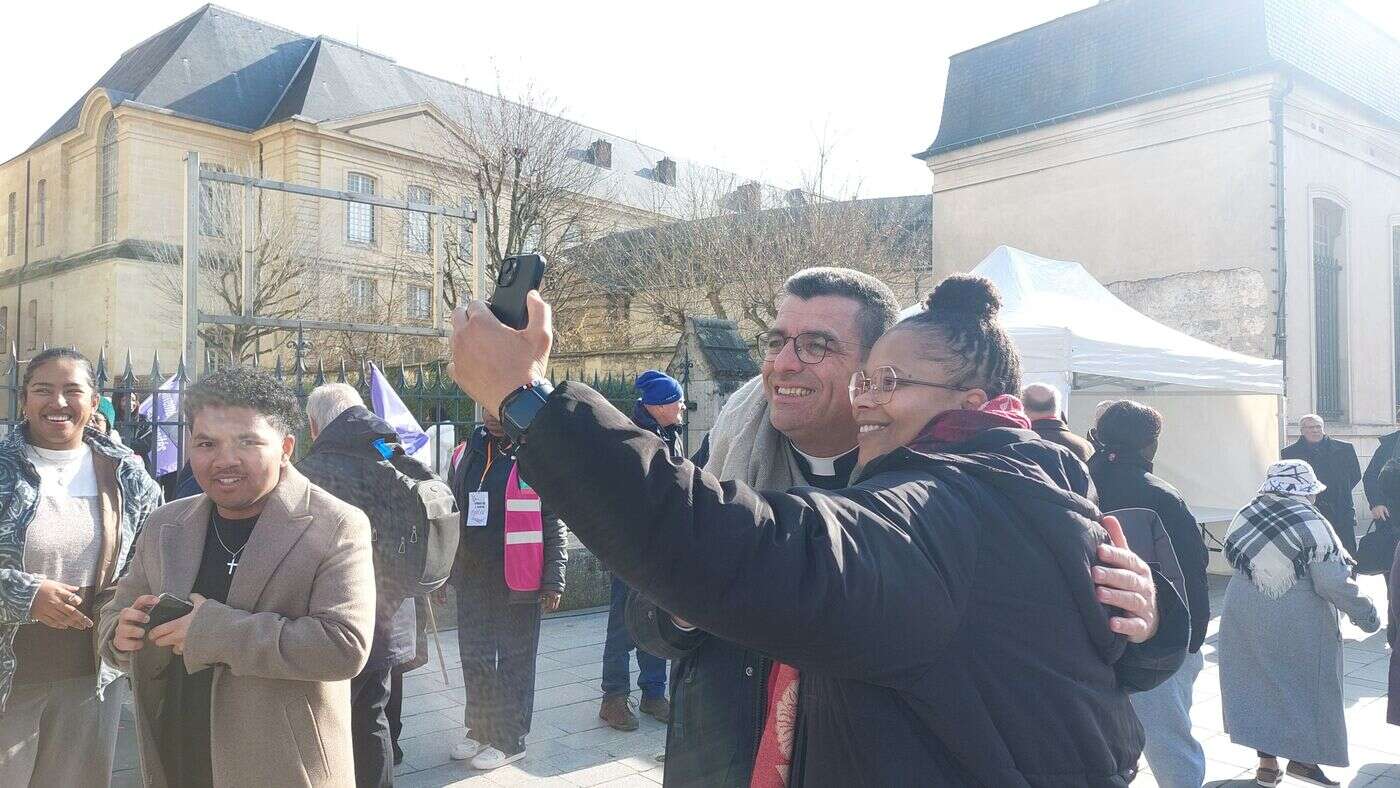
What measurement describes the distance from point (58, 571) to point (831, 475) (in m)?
2.83

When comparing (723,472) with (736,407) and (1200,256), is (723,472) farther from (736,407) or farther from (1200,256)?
(1200,256)

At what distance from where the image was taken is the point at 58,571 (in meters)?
3.41

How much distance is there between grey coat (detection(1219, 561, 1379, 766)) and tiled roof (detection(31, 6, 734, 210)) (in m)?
30.5

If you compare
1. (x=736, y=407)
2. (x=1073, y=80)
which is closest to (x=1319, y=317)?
(x=1073, y=80)

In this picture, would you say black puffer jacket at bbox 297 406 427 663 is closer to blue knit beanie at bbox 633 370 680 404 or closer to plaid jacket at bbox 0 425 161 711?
plaid jacket at bbox 0 425 161 711

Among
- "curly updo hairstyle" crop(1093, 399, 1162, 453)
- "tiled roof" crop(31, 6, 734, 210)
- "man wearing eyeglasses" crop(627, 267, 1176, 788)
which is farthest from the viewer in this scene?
"tiled roof" crop(31, 6, 734, 210)

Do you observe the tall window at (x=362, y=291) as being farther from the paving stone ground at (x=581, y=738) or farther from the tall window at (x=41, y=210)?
the paving stone ground at (x=581, y=738)

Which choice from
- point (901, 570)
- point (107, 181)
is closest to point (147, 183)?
point (107, 181)

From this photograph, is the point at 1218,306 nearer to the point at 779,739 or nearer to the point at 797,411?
the point at 797,411

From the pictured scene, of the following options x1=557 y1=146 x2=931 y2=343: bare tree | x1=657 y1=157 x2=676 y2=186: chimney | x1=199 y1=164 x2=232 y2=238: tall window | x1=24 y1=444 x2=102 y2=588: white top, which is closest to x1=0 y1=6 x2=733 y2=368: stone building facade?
x1=657 y1=157 x2=676 y2=186: chimney

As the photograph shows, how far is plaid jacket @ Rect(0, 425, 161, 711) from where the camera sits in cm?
321

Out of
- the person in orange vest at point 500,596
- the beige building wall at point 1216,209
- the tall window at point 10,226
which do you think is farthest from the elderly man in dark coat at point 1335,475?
the tall window at point 10,226

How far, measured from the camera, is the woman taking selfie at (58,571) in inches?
129

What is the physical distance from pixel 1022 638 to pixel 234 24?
1731 inches
